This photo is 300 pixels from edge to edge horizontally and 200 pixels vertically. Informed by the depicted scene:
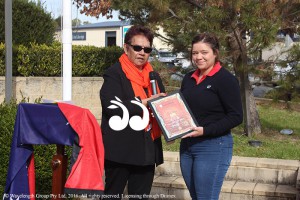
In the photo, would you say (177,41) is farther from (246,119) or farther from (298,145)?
(298,145)

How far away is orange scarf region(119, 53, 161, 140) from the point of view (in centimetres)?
334

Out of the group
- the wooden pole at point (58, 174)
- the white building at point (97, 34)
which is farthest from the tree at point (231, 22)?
the white building at point (97, 34)

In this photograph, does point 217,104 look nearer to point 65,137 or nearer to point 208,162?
point 208,162

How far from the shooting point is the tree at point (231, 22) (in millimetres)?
6340

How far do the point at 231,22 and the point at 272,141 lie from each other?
1.95m

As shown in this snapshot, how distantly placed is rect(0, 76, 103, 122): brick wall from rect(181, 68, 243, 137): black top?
189 inches

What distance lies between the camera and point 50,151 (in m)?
4.23

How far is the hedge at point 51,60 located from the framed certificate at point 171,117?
540 cm

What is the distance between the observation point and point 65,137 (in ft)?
10.6

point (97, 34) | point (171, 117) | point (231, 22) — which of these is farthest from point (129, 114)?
point (97, 34)

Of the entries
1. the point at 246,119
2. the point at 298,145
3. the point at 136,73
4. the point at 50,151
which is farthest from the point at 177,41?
the point at 136,73

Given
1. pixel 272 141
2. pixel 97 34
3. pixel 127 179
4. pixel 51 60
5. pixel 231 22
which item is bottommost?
pixel 272 141

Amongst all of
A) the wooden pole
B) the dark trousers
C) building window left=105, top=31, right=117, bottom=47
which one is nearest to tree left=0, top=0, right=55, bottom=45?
the wooden pole

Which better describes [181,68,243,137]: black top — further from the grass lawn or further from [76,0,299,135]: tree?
[76,0,299,135]: tree
